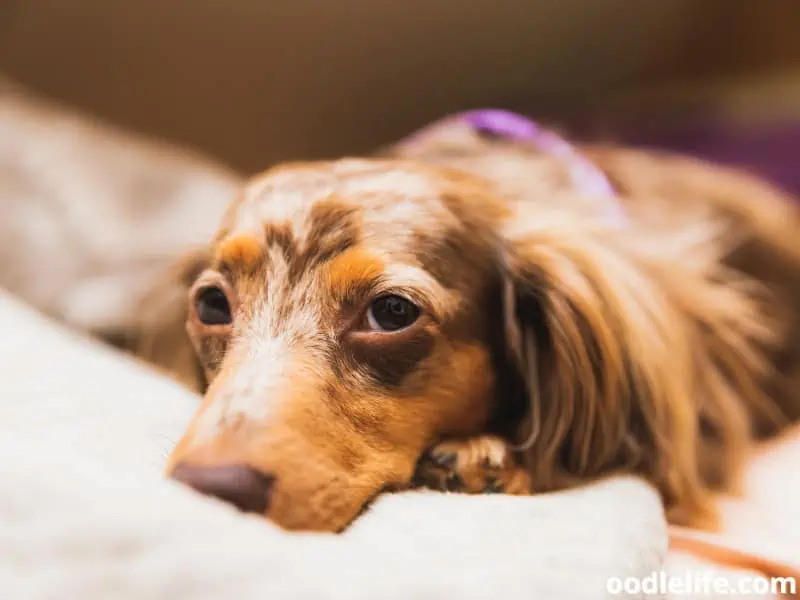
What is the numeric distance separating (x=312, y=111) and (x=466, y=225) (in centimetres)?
163

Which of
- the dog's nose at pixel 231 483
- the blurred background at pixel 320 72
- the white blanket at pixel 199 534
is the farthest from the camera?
the blurred background at pixel 320 72

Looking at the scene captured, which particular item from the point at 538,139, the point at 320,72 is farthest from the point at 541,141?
the point at 320,72

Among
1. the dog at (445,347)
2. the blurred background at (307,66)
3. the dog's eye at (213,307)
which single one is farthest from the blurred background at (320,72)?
the dog's eye at (213,307)

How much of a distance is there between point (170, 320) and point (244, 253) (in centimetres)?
48

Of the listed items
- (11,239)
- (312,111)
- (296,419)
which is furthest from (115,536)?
(312,111)

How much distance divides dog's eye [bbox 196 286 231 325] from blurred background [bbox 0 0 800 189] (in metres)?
1.45

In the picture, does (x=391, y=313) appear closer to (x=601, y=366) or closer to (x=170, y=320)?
(x=601, y=366)

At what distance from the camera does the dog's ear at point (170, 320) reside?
1.52m

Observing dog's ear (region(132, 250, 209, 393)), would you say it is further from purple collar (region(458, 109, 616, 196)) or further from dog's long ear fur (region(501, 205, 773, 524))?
purple collar (region(458, 109, 616, 196))

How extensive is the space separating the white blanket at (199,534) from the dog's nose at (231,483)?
0.09ft

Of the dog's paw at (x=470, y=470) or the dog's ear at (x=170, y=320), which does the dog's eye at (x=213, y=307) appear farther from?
the dog's paw at (x=470, y=470)

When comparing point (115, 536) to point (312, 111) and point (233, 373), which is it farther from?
point (312, 111)

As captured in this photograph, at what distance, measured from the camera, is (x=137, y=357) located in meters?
1.66

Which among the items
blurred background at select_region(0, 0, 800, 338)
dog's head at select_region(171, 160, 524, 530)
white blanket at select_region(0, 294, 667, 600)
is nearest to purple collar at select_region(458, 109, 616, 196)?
dog's head at select_region(171, 160, 524, 530)
